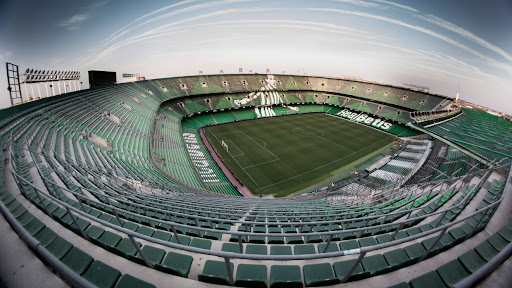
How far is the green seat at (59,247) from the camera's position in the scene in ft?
11.0

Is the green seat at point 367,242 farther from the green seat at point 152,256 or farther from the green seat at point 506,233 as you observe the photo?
the green seat at point 152,256

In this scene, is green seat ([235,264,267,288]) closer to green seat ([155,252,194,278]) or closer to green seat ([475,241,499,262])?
green seat ([155,252,194,278])

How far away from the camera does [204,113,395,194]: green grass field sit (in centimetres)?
2325

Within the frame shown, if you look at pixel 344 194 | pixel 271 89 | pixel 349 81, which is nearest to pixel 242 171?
pixel 344 194

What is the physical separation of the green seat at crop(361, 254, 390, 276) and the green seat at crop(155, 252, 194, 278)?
3329 millimetres

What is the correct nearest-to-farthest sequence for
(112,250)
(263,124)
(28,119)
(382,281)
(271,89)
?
(382,281), (112,250), (28,119), (263,124), (271,89)

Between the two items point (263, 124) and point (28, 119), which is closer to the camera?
point (28, 119)

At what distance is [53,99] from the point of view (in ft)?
58.6

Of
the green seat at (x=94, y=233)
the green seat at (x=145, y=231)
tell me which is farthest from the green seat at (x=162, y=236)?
the green seat at (x=94, y=233)

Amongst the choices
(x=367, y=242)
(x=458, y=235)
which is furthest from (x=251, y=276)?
(x=458, y=235)

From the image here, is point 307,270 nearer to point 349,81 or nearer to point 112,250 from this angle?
point 112,250

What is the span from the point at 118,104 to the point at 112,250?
27.7 meters

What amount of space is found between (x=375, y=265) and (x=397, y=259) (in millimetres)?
573

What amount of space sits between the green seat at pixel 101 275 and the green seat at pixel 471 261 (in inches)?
233
